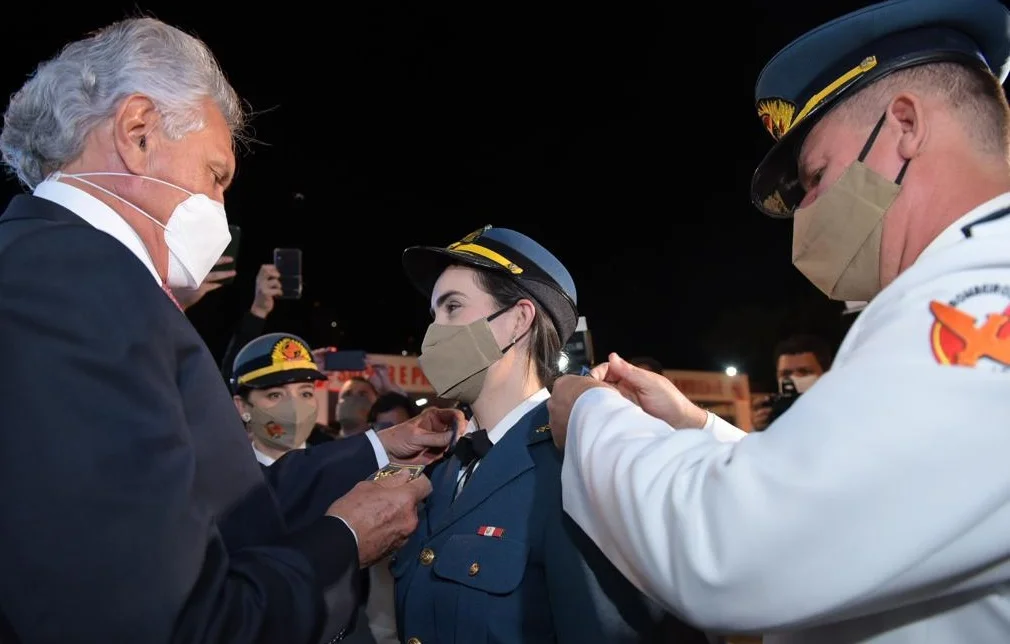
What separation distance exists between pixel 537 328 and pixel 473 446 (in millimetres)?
601

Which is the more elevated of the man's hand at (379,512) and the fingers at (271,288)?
the man's hand at (379,512)

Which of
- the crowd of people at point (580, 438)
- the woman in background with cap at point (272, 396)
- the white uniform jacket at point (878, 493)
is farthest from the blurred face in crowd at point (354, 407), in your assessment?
the white uniform jacket at point (878, 493)

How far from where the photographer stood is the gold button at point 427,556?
2.34 m

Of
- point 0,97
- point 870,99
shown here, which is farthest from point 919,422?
point 0,97

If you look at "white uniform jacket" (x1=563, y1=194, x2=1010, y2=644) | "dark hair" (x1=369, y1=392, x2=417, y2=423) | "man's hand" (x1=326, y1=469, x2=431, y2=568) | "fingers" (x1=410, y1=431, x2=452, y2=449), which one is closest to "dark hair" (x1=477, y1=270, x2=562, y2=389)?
"fingers" (x1=410, y1=431, x2=452, y2=449)

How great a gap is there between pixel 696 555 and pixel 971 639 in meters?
0.47

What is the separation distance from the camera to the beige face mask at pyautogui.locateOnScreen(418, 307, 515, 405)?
2.84 metres

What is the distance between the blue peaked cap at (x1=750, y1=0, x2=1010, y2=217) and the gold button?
156 cm

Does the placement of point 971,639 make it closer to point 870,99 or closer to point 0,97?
point 870,99

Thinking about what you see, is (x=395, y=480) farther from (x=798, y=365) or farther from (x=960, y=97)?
(x=798, y=365)

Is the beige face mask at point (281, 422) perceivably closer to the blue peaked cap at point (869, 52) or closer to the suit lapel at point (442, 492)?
the suit lapel at point (442, 492)

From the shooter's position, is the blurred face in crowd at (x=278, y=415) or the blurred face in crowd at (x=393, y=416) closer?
the blurred face in crowd at (x=278, y=415)

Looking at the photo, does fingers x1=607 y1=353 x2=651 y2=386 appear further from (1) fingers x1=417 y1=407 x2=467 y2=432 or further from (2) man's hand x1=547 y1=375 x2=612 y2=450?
(1) fingers x1=417 y1=407 x2=467 y2=432

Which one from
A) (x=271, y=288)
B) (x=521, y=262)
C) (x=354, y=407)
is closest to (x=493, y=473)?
(x=521, y=262)
